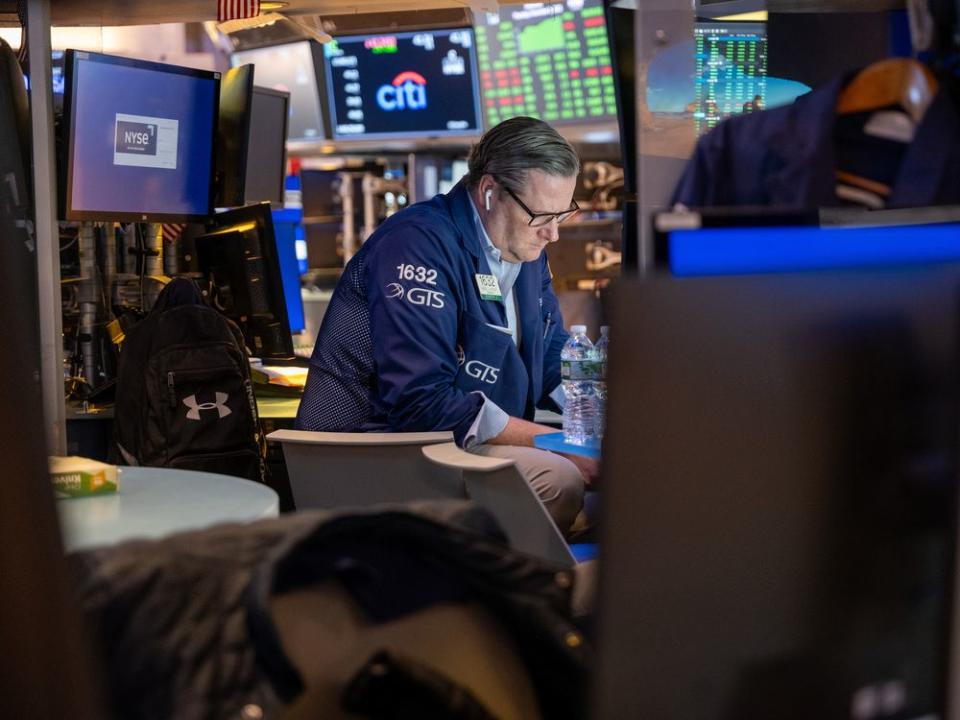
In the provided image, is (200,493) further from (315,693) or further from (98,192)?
(98,192)

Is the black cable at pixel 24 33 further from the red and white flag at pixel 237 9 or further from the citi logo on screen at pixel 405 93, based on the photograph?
the citi logo on screen at pixel 405 93

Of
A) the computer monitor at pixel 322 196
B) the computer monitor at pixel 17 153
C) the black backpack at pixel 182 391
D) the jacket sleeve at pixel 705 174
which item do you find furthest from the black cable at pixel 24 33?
the computer monitor at pixel 322 196

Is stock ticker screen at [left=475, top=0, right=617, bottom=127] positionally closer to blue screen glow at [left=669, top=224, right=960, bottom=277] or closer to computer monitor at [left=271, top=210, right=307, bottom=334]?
computer monitor at [left=271, top=210, right=307, bottom=334]

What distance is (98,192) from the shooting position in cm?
316

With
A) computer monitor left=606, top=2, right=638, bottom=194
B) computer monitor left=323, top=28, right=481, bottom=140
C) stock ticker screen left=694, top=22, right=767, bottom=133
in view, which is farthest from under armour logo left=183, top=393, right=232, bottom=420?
computer monitor left=323, top=28, right=481, bottom=140

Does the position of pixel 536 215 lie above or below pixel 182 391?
above

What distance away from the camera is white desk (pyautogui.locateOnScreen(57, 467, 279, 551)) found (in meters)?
1.24

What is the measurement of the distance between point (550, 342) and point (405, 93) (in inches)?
98.1

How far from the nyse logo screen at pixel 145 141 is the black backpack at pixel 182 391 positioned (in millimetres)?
390

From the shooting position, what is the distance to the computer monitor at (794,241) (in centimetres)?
130

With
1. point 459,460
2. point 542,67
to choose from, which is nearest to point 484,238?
point 459,460

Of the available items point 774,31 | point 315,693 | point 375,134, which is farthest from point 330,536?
point 375,134

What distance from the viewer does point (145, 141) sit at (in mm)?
3268

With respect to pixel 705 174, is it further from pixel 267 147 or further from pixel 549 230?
pixel 267 147
